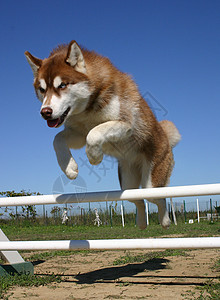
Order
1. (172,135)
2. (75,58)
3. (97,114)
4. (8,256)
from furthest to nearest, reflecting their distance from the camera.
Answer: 1. (172,135)
2. (8,256)
3. (97,114)
4. (75,58)

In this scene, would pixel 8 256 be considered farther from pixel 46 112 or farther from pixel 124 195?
pixel 46 112

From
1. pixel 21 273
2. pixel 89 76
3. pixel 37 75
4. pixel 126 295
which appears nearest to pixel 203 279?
pixel 126 295

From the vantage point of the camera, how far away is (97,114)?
3199 mm

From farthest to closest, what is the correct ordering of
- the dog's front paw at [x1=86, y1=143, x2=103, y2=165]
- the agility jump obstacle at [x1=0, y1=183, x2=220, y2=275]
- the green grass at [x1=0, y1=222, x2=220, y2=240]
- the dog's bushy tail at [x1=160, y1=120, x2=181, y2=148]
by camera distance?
the green grass at [x1=0, y1=222, x2=220, y2=240], the dog's bushy tail at [x1=160, y1=120, x2=181, y2=148], the dog's front paw at [x1=86, y1=143, x2=103, y2=165], the agility jump obstacle at [x1=0, y1=183, x2=220, y2=275]

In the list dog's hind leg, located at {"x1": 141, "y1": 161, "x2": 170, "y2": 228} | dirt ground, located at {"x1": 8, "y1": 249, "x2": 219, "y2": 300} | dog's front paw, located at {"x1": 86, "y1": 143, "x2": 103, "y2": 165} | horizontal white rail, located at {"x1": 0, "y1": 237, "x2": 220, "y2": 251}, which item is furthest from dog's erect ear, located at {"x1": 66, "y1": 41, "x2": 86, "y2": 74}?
dirt ground, located at {"x1": 8, "y1": 249, "x2": 219, "y2": 300}

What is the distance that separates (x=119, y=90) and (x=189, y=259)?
274 centimetres

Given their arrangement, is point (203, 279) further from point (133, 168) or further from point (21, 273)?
point (21, 273)

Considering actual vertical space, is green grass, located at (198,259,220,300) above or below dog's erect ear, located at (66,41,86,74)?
below

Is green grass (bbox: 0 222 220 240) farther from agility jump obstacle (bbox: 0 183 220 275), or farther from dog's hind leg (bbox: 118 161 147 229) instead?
agility jump obstacle (bbox: 0 183 220 275)

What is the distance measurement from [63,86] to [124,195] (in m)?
1.13

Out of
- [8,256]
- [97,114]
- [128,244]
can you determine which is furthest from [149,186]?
[8,256]

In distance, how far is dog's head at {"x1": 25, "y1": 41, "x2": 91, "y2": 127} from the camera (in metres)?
2.80

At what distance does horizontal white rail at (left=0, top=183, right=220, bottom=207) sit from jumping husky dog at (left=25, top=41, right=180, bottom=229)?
29 cm

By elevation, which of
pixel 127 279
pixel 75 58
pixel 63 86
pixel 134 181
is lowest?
pixel 127 279
